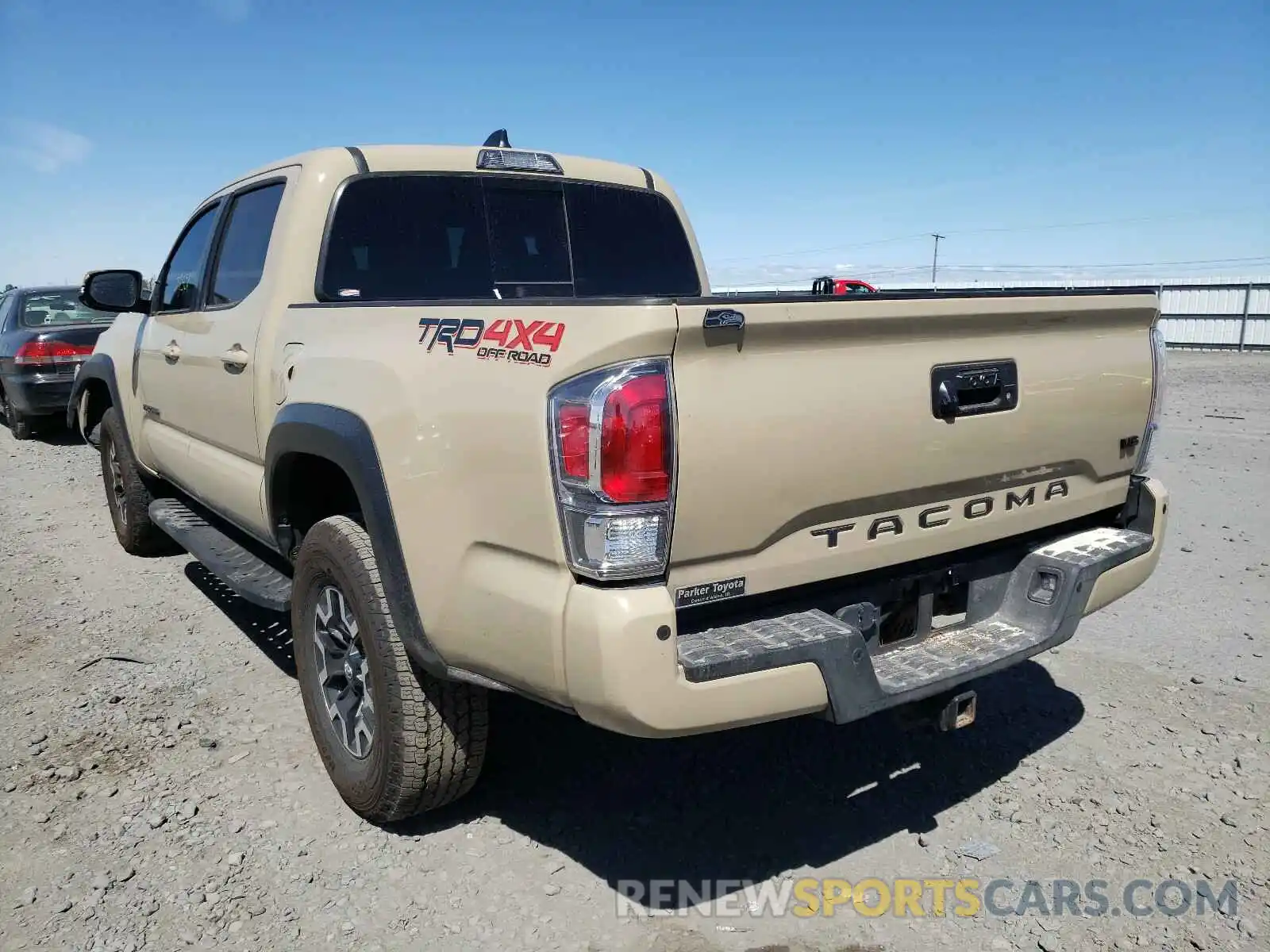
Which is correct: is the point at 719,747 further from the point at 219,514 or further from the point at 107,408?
the point at 107,408

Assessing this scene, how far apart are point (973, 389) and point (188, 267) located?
396 centimetres

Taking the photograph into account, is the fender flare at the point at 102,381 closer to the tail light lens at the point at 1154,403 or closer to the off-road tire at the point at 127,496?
the off-road tire at the point at 127,496

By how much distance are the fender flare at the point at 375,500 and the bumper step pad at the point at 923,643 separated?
2.53ft

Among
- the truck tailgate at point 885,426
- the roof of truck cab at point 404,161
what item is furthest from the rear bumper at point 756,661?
the roof of truck cab at point 404,161

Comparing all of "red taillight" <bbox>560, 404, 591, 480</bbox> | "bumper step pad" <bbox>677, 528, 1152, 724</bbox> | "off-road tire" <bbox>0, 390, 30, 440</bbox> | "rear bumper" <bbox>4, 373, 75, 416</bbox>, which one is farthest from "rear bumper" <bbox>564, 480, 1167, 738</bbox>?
"off-road tire" <bbox>0, 390, 30, 440</bbox>

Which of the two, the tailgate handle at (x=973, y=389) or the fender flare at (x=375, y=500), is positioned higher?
the tailgate handle at (x=973, y=389)

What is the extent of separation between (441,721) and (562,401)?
1.17m

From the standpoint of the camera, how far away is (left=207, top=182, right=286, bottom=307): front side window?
3.79 m

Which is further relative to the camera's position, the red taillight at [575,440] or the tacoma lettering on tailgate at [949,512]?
the tacoma lettering on tailgate at [949,512]

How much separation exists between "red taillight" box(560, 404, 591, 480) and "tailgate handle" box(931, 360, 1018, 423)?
100cm

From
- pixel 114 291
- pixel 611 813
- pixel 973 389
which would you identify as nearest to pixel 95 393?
pixel 114 291

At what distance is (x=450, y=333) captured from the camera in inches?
97.5

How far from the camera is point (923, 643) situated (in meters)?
2.79

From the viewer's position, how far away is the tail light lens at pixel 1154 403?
311cm
